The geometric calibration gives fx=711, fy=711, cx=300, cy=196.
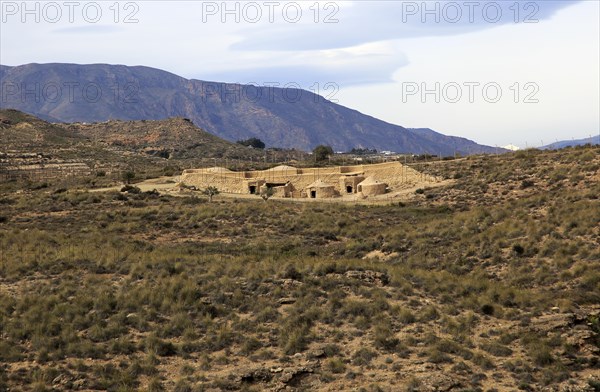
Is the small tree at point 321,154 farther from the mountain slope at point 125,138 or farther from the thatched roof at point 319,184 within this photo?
the thatched roof at point 319,184

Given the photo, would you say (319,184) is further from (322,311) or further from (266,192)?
(322,311)

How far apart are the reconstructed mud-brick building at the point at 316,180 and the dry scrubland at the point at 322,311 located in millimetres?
20168

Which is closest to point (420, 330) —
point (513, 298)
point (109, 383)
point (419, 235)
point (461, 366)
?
point (461, 366)

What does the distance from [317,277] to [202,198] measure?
2698 centimetres

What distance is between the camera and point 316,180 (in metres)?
51.4

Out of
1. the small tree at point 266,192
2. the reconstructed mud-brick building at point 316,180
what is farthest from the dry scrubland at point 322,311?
the reconstructed mud-brick building at point 316,180

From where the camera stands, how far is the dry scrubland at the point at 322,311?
1417cm

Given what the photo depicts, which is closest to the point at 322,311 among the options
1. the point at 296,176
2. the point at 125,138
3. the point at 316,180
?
the point at 316,180

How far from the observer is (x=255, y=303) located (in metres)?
17.5

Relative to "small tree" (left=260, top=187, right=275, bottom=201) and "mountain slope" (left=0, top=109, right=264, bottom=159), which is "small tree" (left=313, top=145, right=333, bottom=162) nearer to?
"mountain slope" (left=0, top=109, right=264, bottom=159)

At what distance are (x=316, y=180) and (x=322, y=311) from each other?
3475 cm

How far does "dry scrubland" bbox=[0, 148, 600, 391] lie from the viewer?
14.2m

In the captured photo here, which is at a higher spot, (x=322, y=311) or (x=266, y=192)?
(x=266, y=192)

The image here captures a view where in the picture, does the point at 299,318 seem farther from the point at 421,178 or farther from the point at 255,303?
the point at 421,178
